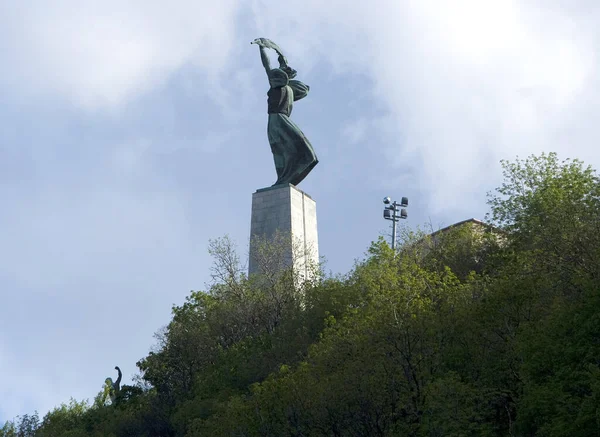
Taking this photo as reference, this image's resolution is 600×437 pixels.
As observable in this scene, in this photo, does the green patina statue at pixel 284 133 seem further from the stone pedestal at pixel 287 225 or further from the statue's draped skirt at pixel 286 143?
the stone pedestal at pixel 287 225

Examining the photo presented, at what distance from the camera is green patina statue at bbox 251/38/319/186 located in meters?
40.8

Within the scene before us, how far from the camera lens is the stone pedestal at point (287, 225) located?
37969mm

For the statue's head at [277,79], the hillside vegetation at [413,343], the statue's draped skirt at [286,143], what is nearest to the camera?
the hillside vegetation at [413,343]

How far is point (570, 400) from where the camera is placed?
783 inches

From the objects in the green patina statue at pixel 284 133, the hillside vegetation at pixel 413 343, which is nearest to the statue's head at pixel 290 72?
Result: the green patina statue at pixel 284 133

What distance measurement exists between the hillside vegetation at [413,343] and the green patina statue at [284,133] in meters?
4.95

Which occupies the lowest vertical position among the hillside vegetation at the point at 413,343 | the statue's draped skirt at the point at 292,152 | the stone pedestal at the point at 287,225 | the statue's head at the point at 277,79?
the hillside vegetation at the point at 413,343

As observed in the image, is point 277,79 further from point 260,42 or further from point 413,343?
point 413,343

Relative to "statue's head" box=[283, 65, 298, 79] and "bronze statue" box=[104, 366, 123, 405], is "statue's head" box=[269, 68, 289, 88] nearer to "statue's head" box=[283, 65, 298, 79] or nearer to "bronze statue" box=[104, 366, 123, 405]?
"statue's head" box=[283, 65, 298, 79]

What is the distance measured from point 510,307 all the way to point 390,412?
12.9 feet

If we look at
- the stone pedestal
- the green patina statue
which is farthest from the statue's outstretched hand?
the stone pedestal

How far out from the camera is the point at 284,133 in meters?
40.8

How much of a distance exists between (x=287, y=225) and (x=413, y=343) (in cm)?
1507

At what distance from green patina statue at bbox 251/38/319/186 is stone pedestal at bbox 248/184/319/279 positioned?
866 mm
